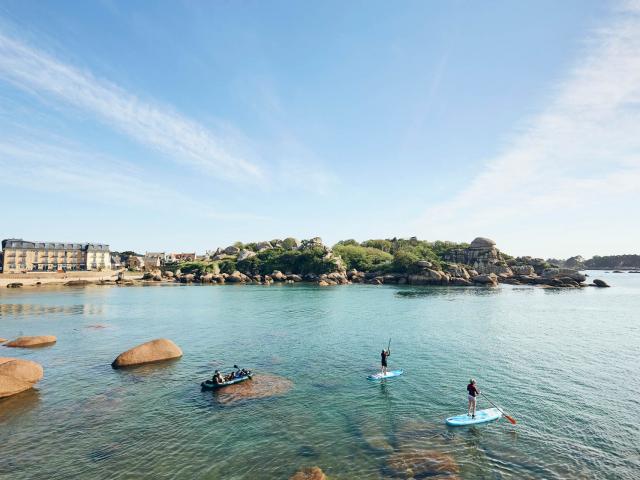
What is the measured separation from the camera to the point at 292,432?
21.2m

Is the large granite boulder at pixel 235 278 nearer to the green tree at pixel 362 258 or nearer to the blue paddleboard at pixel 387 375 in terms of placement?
the green tree at pixel 362 258

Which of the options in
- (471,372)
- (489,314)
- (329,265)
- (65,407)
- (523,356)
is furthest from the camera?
(329,265)

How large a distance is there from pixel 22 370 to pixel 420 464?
3082 centimetres

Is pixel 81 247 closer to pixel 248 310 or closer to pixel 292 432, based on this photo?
pixel 248 310

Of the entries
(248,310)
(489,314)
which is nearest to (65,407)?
(248,310)

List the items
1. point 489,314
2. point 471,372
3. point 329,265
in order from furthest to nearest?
point 329,265 < point 489,314 < point 471,372

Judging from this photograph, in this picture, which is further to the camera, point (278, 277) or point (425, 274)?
point (278, 277)

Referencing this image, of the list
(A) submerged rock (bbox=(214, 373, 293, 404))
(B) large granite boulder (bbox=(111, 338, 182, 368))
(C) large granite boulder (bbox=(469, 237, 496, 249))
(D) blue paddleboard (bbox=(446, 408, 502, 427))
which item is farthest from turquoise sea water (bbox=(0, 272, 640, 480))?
(C) large granite boulder (bbox=(469, 237, 496, 249))

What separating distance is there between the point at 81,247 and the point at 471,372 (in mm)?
202937

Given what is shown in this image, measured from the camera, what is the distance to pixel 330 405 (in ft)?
82.2

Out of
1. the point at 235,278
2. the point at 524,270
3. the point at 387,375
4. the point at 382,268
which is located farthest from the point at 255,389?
the point at 524,270

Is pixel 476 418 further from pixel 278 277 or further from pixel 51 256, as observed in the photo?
pixel 51 256

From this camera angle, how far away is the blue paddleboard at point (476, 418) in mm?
21987

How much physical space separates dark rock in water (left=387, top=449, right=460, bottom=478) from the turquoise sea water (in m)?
0.19
